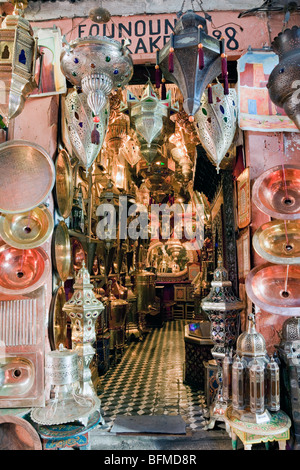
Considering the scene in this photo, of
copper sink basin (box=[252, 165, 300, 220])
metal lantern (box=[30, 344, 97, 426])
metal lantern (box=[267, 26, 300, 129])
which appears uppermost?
metal lantern (box=[267, 26, 300, 129])

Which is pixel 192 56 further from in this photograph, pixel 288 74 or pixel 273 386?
pixel 273 386

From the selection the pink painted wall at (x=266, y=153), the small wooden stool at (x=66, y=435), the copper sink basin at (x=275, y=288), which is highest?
the pink painted wall at (x=266, y=153)

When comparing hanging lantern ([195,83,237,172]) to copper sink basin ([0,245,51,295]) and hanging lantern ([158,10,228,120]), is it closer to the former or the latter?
hanging lantern ([158,10,228,120])

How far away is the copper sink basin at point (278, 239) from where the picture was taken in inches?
104

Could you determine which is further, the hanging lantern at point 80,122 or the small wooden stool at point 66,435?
the hanging lantern at point 80,122

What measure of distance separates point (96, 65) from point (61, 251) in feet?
5.49

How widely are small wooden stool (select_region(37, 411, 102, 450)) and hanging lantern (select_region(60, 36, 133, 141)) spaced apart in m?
2.08

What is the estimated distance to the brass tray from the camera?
3.17 meters

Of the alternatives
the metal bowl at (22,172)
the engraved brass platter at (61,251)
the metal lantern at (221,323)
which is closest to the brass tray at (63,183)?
the engraved brass platter at (61,251)

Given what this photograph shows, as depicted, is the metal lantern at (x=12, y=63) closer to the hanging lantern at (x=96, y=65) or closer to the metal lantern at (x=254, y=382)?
the hanging lantern at (x=96, y=65)

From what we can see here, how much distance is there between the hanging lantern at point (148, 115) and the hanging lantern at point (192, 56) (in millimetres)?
526

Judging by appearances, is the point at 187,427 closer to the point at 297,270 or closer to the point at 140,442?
the point at 140,442

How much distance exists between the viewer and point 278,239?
2732 millimetres

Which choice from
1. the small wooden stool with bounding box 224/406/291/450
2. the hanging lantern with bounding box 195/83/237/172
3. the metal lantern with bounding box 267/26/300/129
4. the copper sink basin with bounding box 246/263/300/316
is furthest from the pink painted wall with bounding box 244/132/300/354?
the small wooden stool with bounding box 224/406/291/450
